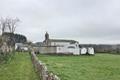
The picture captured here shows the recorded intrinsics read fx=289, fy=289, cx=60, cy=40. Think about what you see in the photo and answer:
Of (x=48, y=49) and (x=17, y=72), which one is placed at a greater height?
(x=48, y=49)

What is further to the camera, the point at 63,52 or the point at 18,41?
the point at 18,41

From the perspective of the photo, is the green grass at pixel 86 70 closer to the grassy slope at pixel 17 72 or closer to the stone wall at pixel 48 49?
the grassy slope at pixel 17 72

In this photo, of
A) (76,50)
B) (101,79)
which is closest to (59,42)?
(76,50)

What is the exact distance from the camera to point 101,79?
60.5ft

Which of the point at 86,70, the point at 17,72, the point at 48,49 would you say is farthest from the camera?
the point at 48,49

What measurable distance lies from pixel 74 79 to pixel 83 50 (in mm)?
52111

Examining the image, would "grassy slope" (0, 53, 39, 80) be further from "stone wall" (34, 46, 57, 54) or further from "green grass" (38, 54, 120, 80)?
"stone wall" (34, 46, 57, 54)

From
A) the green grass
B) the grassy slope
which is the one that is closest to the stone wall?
the green grass

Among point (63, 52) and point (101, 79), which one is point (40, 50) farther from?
point (101, 79)

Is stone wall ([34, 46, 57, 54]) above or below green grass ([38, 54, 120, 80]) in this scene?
above

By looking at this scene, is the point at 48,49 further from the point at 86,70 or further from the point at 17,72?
the point at 17,72

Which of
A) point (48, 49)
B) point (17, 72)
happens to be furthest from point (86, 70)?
point (48, 49)

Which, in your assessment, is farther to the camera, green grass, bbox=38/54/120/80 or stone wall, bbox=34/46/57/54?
stone wall, bbox=34/46/57/54

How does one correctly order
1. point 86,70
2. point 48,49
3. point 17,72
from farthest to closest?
point 48,49 → point 86,70 → point 17,72
